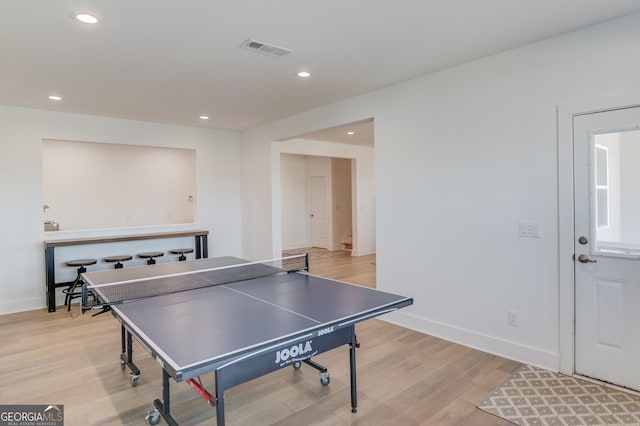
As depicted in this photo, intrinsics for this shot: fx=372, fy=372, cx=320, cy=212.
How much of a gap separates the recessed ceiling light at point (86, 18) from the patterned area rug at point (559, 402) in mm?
3574

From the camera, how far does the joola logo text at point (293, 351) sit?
6.10ft

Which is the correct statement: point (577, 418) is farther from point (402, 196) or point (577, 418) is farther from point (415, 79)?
point (415, 79)

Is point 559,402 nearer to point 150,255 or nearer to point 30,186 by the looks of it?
point 150,255

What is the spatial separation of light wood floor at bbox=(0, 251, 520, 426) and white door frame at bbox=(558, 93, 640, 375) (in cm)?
40

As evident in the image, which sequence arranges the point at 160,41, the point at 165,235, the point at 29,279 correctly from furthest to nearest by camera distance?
the point at 165,235 < the point at 29,279 < the point at 160,41

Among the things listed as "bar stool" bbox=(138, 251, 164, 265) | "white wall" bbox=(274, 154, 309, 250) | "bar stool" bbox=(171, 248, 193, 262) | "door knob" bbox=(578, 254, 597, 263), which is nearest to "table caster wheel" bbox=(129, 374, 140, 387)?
"bar stool" bbox=(138, 251, 164, 265)

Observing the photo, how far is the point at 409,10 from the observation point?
7.85 feet

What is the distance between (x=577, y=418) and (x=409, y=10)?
2.74 m

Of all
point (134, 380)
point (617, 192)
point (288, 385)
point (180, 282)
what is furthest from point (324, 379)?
point (617, 192)

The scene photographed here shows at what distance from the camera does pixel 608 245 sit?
267 cm

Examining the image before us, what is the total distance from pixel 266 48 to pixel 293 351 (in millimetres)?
2295

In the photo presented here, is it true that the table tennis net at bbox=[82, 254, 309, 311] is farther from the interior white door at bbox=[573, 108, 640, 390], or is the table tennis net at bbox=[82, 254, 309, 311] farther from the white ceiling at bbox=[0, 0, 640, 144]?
the interior white door at bbox=[573, 108, 640, 390]

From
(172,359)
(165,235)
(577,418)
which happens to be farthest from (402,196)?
(165,235)

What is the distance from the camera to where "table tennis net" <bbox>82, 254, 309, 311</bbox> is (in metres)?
2.34
